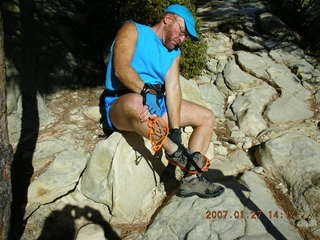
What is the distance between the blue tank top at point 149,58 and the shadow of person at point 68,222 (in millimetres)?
1446

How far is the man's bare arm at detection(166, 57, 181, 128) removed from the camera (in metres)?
3.52

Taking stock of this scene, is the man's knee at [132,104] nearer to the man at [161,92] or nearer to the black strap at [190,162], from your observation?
the man at [161,92]

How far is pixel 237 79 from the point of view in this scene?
557cm

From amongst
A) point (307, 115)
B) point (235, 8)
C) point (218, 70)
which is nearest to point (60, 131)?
point (218, 70)

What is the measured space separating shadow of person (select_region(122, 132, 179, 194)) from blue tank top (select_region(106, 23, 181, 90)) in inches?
24.8

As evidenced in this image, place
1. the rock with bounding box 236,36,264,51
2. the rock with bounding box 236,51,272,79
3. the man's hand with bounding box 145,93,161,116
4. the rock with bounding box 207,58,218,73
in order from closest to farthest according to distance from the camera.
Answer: the man's hand with bounding box 145,93,161,116
the rock with bounding box 236,51,272,79
the rock with bounding box 207,58,218,73
the rock with bounding box 236,36,264,51

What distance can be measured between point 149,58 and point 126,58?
0.38m

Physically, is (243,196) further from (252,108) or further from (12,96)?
(12,96)

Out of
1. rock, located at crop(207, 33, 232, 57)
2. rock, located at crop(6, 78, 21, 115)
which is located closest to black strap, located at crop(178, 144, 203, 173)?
rock, located at crop(6, 78, 21, 115)

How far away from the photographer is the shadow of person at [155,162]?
371 centimetres

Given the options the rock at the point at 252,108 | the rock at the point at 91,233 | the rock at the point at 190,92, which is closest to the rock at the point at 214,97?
the rock at the point at 252,108

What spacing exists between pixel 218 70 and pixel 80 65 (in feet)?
8.20
